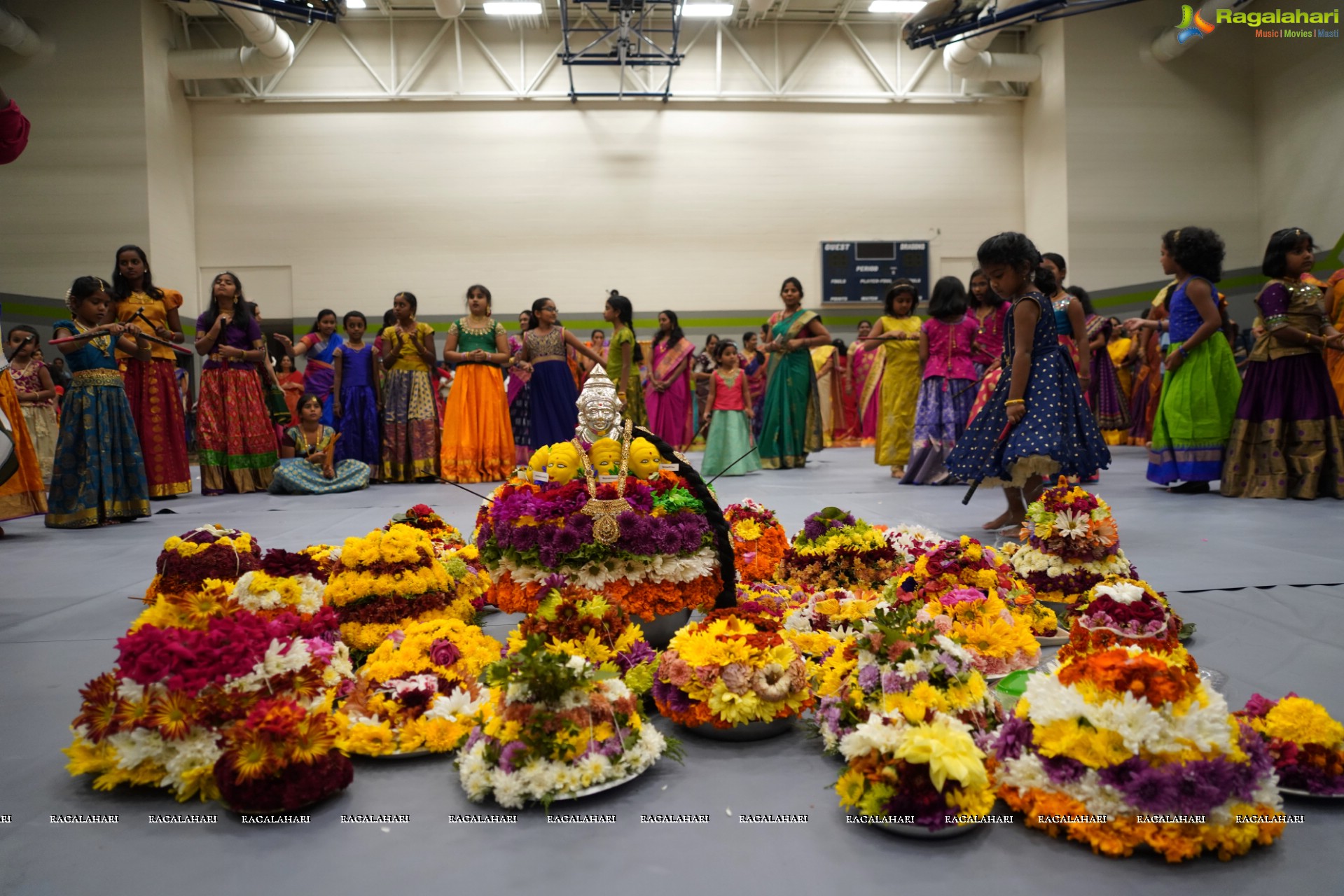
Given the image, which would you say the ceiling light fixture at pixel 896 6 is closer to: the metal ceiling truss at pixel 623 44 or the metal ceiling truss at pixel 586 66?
the metal ceiling truss at pixel 586 66

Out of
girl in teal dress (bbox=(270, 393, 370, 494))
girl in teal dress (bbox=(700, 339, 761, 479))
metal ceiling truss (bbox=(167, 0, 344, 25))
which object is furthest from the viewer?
metal ceiling truss (bbox=(167, 0, 344, 25))

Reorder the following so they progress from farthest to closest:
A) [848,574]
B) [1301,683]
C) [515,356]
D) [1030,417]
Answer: [515,356] < [1030,417] < [848,574] < [1301,683]

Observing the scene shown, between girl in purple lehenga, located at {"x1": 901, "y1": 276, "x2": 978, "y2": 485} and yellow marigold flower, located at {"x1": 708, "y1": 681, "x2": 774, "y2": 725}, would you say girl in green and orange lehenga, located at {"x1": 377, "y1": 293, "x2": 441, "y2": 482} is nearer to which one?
girl in purple lehenga, located at {"x1": 901, "y1": 276, "x2": 978, "y2": 485}

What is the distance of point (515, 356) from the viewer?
8.38 metres

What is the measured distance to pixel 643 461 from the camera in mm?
2686

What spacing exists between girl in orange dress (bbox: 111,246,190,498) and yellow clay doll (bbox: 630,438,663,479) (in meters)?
5.12

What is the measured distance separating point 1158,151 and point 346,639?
14.9 meters

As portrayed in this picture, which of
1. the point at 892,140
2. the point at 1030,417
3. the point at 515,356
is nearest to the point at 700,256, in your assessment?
the point at 892,140

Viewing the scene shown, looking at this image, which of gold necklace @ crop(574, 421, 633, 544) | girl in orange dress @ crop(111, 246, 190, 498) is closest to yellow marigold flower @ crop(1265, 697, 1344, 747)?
gold necklace @ crop(574, 421, 633, 544)

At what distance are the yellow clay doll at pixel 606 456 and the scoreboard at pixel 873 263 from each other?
12.2 meters

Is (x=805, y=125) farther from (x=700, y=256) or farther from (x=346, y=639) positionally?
(x=346, y=639)

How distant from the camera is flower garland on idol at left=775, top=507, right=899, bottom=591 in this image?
3090mm

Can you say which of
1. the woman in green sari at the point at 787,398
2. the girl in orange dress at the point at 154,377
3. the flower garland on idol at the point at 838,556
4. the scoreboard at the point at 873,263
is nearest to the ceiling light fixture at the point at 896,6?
the scoreboard at the point at 873,263

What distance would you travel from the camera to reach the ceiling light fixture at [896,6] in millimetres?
13044
